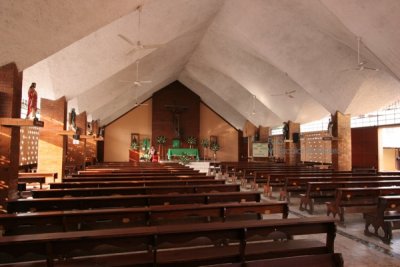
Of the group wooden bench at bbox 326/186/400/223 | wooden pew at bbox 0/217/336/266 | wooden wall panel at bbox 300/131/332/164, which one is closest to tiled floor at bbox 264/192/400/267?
wooden bench at bbox 326/186/400/223

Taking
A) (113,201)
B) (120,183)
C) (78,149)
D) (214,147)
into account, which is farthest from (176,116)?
(113,201)

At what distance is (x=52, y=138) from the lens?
29.9ft

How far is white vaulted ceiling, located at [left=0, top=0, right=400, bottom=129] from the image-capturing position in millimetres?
5445

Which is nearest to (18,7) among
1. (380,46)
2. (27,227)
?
(27,227)

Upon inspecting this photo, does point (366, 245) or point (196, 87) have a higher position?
point (196, 87)

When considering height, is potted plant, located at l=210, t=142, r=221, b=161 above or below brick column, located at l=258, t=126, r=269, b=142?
below

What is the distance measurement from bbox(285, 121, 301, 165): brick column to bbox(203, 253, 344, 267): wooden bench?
44.5 feet

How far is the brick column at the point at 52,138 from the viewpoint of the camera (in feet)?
29.4

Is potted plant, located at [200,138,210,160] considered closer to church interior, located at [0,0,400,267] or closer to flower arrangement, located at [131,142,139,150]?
church interior, located at [0,0,400,267]

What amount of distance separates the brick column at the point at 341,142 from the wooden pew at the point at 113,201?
8780 millimetres

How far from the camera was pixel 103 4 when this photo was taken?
554cm

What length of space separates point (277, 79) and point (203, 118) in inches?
375

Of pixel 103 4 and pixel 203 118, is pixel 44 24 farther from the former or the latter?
pixel 203 118

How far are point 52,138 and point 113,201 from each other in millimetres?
6039
